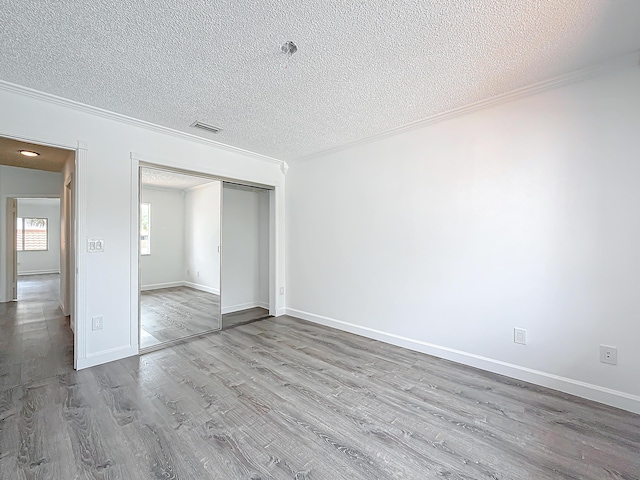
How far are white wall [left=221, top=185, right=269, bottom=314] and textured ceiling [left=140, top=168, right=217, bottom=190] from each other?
0.43m

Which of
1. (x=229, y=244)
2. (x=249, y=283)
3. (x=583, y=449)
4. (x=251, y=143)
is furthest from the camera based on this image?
(x=249, y=283)

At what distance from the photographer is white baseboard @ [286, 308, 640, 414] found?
6.73ft

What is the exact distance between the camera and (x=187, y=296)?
404 cm

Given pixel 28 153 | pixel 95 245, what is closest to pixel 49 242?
pixel 28 153

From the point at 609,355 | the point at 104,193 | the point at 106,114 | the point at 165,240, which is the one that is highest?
the point at 106,114

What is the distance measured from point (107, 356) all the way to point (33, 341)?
150 cm

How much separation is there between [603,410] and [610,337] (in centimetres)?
53

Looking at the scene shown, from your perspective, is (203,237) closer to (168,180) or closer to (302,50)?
(168,180)

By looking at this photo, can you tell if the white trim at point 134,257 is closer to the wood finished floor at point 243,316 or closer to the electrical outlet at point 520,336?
the wood finished floor at point 243,316

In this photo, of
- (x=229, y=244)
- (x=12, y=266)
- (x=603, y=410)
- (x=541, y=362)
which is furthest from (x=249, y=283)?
(x=12, y=266)

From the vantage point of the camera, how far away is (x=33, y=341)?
11.3 ft

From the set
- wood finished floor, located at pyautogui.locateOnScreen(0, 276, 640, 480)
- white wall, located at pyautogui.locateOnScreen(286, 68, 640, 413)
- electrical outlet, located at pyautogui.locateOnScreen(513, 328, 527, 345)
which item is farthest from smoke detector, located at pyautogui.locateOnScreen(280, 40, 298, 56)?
electrical outlet, located at pyautogui.locateOnScreen(513, 328, 527, 345)

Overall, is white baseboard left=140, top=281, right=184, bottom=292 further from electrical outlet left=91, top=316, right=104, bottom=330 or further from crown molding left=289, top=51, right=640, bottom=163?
crown molding left=289, top=51, right=640, bottom=163

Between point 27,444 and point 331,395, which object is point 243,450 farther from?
point 27,444
